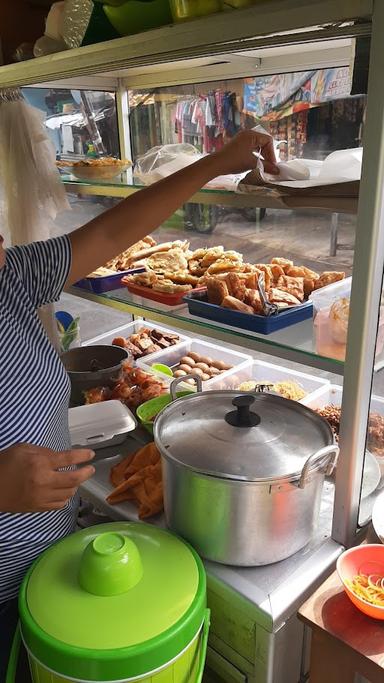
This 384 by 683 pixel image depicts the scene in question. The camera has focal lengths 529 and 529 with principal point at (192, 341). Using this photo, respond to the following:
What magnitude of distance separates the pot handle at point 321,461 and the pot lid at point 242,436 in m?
0.02

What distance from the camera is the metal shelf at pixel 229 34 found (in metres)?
0.82

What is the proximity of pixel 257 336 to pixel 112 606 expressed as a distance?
24.9 inches

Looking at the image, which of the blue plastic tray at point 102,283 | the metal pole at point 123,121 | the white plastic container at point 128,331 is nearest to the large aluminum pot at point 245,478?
the blue plastic tray at point 102,283

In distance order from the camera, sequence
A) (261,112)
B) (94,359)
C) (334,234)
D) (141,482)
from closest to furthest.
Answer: (141,482)
(334,234)
(261,112)
(94,359)

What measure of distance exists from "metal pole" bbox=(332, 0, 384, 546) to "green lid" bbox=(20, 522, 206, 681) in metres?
0.35

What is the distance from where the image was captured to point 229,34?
97 cm

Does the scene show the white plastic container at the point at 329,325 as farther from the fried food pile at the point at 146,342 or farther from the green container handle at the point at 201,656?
the fried food pile at the point at 146,342

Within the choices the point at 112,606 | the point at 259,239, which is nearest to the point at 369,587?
the point at 112,606

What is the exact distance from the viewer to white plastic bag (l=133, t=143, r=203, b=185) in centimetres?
158

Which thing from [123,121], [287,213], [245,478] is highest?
[123,121]

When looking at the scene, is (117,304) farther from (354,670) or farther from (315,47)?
(354,670)

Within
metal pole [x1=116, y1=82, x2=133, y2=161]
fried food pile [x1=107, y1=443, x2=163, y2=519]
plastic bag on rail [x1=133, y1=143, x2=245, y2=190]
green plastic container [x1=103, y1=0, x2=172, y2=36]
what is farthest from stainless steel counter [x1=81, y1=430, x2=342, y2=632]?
metal pole [x1=116, y1=82, x2=133, y2=161]

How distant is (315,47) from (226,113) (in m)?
0.46

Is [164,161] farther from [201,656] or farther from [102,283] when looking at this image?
[201,656]
